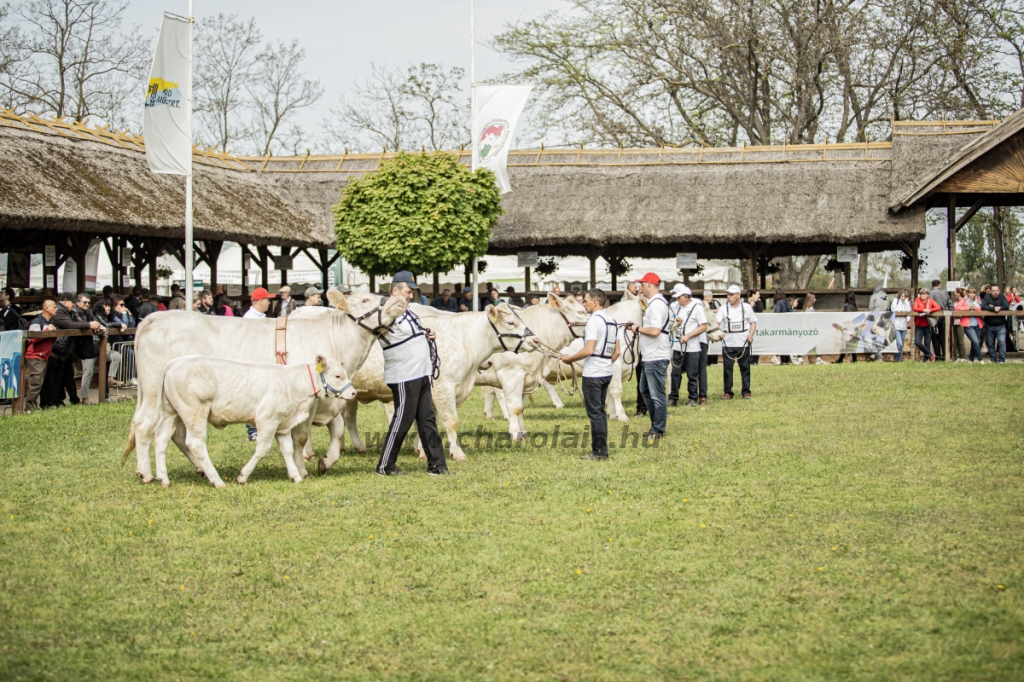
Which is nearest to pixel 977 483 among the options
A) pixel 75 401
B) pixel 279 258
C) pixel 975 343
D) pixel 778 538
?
pixel 778 538

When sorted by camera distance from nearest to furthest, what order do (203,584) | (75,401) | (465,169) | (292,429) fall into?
(203,584) < (292,429) < (75,401) < (465,169)

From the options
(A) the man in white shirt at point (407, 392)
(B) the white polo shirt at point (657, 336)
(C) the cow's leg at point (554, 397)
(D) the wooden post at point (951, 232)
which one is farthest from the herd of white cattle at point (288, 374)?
(D) the wooden post at point (951, 232)

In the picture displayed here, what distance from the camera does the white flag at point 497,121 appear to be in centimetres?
2536

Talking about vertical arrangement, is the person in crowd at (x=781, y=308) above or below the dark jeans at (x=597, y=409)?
above

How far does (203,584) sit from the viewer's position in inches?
261

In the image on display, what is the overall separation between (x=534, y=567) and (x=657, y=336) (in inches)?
240

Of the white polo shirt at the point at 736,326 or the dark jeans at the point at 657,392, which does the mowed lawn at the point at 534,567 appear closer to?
the dark jeans at the point at 657,392

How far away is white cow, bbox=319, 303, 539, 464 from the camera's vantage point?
460 inches

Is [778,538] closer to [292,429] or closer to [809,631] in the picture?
[809,631]

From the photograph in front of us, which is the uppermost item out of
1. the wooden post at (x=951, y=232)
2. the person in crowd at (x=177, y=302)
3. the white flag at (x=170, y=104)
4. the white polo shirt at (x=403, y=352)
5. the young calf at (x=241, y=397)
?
the white flag at (x=170, y=104)

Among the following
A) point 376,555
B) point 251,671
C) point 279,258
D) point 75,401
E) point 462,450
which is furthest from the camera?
point 279,258

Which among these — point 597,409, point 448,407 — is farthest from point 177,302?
point 597,409

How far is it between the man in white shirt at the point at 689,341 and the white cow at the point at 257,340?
6797 mm

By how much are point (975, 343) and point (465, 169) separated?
13.5 meters
